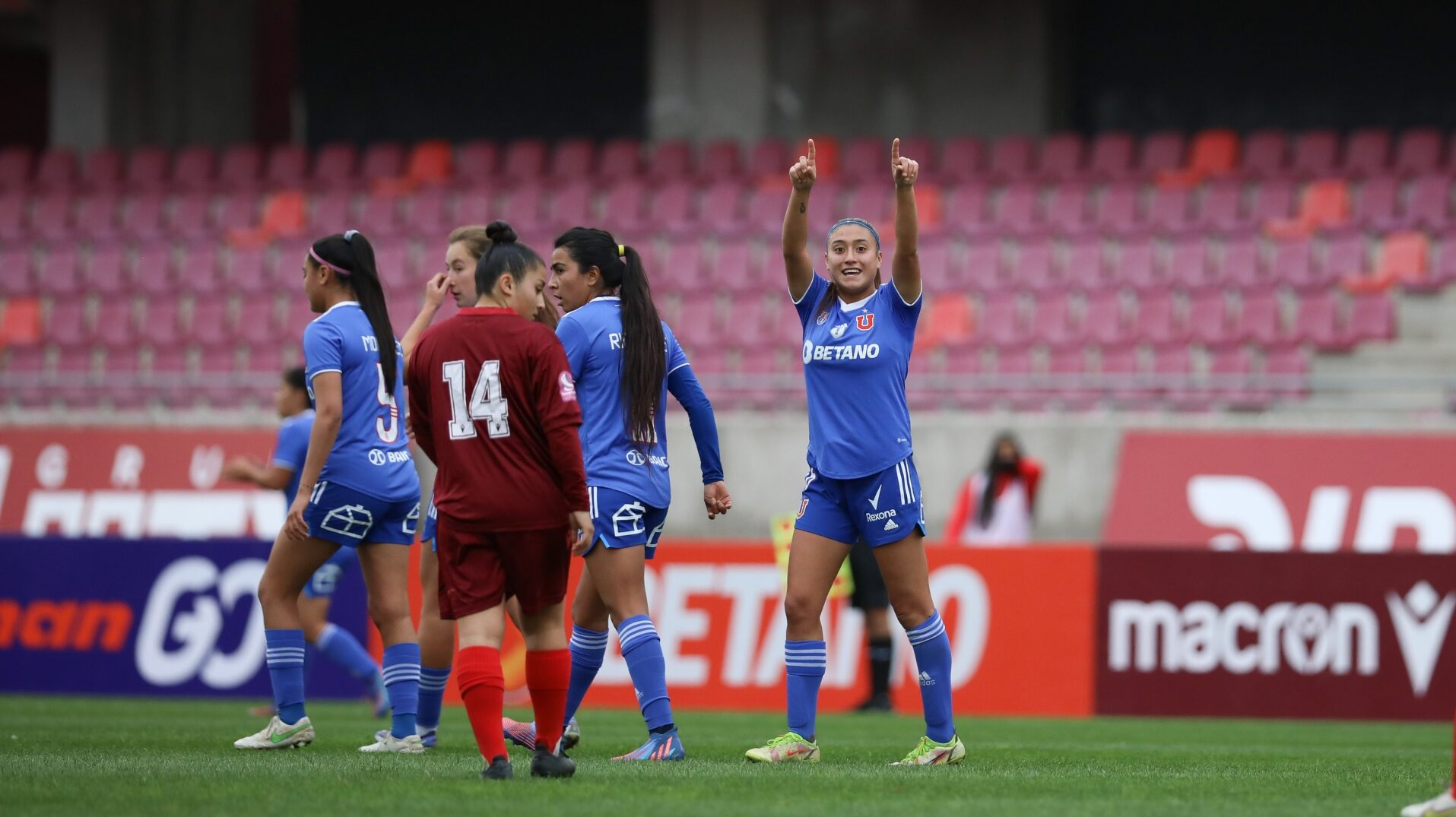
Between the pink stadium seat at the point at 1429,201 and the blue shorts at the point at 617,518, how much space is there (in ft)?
42.7

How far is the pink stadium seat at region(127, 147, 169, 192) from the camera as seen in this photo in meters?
23.2

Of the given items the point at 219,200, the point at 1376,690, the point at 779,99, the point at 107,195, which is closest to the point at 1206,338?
the point at 1376,690

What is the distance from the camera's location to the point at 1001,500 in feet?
46.4

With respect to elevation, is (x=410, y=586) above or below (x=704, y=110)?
below

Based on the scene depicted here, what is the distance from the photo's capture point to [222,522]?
679 inches

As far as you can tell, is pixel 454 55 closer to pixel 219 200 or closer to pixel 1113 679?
pixel 219 200

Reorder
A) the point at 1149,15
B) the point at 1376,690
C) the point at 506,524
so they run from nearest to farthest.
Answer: the point at 506,524, the point at 1376,690, the point at 1149,15

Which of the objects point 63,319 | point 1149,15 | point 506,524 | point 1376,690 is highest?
point 1149,15

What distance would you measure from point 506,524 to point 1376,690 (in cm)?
735

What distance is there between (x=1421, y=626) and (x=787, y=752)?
6093 mm

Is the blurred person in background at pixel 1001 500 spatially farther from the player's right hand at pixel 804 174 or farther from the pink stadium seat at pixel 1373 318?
the player's right hand at pixel 804 174

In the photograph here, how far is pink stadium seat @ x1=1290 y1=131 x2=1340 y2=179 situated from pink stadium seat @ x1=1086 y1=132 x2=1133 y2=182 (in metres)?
1.76

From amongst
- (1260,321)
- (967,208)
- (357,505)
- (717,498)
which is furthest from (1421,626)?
(967,208)

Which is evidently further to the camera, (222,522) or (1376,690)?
(222,522)
